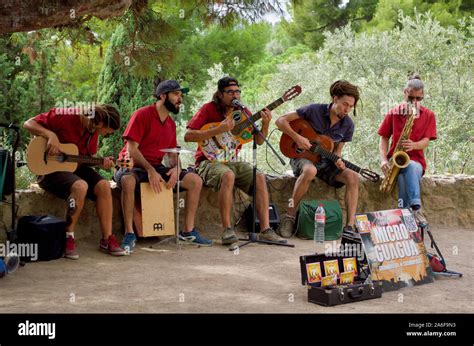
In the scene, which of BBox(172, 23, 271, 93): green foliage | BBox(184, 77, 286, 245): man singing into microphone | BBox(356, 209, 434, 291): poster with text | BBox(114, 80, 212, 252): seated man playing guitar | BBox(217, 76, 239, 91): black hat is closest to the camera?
BBox(356, 209, 434, 291): poster with text

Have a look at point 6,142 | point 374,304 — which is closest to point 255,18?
point 374,304

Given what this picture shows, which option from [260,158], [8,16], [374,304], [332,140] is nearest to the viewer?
[374,304]

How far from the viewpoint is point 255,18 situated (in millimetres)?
6551

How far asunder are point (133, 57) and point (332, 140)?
2.27 meters

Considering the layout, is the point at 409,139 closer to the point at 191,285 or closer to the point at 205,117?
the point at 205,117

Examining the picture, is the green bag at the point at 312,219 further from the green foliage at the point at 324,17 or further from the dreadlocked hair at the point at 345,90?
the green foliage at the point at 324,17

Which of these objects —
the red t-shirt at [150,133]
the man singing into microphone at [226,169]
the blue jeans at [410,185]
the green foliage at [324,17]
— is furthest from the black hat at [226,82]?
the green foliage at [324,17]

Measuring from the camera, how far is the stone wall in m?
5.97

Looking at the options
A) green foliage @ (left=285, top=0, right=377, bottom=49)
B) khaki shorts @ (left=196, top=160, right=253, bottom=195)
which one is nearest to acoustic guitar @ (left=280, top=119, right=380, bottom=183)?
khaki shorts @ (left=196, top=160, right=253, bottom=195)

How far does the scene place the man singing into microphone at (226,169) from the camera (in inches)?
231

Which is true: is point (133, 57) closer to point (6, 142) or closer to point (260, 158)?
point (6, 142)

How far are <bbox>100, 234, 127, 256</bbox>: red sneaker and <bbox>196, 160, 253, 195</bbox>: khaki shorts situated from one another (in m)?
1.03

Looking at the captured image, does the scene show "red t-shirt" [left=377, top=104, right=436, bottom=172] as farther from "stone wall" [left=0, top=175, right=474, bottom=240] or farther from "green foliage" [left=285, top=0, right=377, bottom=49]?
"green foliage" [left=285, top=0, right=377, bottom=49]

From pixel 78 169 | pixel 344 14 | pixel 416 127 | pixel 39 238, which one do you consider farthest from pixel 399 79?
pixel 344 14
